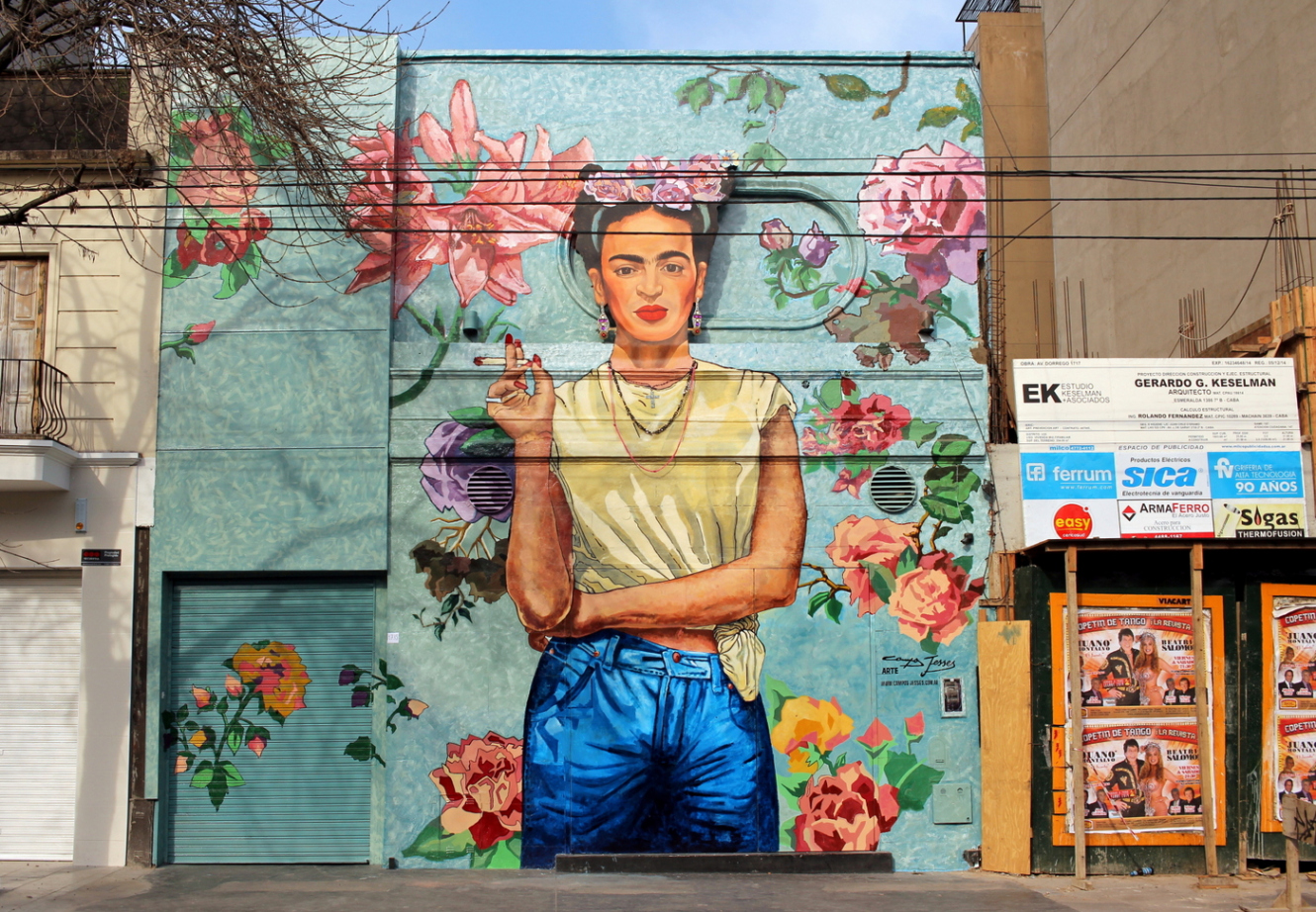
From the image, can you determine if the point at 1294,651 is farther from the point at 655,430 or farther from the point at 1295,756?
the point at 655,430

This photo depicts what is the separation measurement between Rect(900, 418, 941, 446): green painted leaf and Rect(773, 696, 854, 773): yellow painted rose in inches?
115

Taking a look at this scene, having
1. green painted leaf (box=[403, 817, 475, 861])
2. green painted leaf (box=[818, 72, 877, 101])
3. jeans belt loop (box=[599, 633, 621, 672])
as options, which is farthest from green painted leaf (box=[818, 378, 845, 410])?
green painted leaf (box=[403, 817, 475, 861])

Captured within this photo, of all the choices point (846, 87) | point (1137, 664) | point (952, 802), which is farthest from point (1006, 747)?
point (846, 87)

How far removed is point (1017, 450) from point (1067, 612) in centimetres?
181

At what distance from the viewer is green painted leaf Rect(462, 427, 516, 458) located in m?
11.7

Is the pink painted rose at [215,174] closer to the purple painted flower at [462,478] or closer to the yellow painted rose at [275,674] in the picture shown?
the purple painted flower at [462,478]

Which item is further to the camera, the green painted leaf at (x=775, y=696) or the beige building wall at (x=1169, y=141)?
the beige building wall at (x=1169, y=141)

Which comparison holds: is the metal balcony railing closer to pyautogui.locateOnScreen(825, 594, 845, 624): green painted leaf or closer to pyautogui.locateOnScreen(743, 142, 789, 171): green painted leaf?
pyautogui.locateOnScreen(743, 142, 789, 171): green painted leaf

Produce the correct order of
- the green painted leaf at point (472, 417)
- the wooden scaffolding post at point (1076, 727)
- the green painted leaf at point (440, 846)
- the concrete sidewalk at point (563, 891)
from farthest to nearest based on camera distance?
1. the green painted leaf at point (472, 417)
2. the green painted leaf at point (440, 846)
3. the wooden scaffolding post at point (1076, 727)
4. the concrete sidewalk at point (563, 891)

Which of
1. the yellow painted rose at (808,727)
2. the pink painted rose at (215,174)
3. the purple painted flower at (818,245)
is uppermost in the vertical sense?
the pink painted rose at (215,174)

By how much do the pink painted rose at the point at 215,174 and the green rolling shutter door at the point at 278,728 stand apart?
164 inches

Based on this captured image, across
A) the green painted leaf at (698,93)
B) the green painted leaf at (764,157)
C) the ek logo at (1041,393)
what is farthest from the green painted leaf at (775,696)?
the green painted leaf at (698,93)

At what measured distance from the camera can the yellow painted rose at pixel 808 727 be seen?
37.3ft

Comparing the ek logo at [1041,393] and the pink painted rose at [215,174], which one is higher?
the pink painted rose at [215,174]
